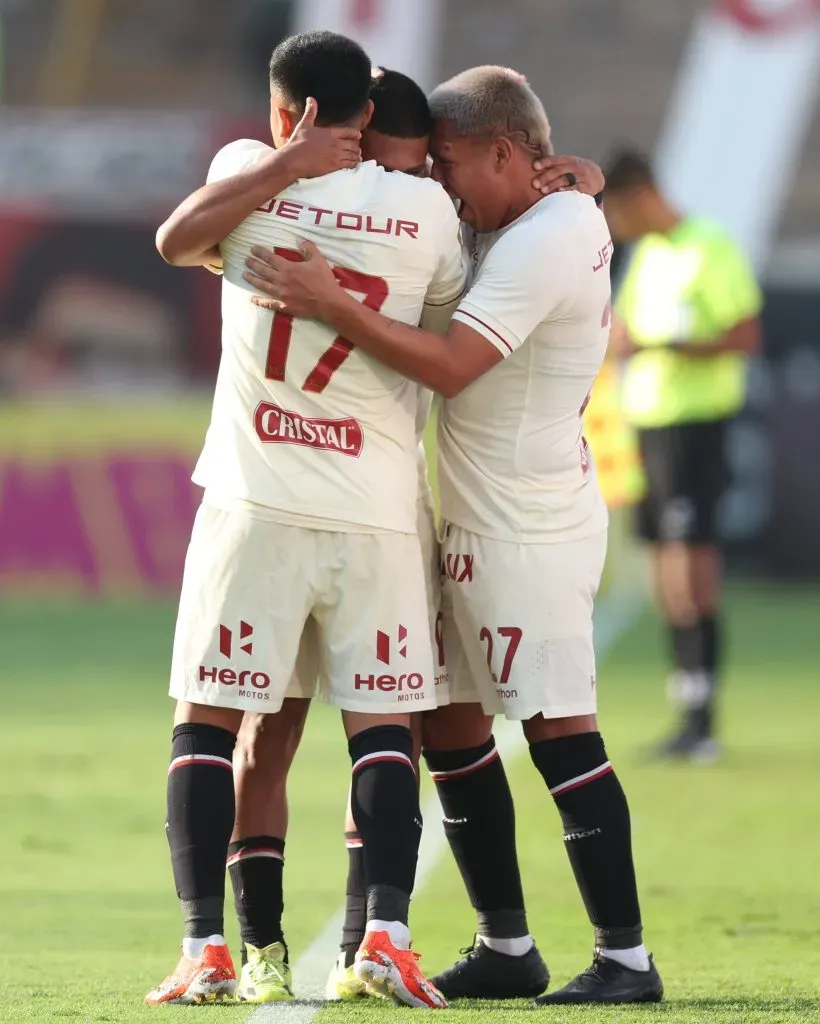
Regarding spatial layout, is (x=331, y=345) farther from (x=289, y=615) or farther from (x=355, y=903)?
(x=355, y=903)

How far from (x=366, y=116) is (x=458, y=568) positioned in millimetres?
941

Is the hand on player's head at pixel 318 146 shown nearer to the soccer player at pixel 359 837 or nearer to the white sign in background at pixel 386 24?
the soccer player at pixel 359 837

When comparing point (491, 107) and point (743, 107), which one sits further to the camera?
point (743, 107)

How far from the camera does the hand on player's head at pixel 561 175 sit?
13.3 feet

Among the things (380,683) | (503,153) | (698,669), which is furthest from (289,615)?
(698,669)

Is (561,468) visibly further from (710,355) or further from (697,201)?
(697,201)

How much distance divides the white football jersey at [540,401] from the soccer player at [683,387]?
3.54 m

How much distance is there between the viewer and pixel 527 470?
400cm

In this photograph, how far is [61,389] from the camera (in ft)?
51.8

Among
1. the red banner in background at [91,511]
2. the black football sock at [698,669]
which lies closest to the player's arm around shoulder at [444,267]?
the black football sock at [698,669]

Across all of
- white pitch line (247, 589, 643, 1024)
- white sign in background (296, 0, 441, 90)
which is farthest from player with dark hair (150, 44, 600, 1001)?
white sign in background (296, 0, 441, 90)

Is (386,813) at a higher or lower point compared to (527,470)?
lower

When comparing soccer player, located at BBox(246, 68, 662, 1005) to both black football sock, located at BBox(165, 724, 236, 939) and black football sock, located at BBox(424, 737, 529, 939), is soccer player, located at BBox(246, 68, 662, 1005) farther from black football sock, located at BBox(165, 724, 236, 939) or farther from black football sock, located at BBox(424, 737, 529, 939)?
black football sock, located at BBox(165, 724, 236, 939)

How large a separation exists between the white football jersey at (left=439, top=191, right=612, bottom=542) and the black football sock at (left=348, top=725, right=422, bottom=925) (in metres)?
0.50
